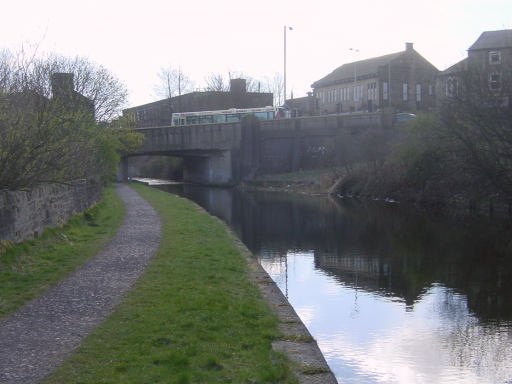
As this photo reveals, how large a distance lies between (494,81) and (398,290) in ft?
50.6

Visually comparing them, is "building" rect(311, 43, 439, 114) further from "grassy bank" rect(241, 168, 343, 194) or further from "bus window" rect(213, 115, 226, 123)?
"grassy bank" rect(241, 168, 343, 194)

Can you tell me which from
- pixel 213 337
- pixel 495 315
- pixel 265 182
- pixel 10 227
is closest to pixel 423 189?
pixel 265 182

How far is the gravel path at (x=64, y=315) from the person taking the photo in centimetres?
619

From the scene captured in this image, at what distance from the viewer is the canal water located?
8789mm

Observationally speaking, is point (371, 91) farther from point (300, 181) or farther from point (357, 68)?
point (300, 181)

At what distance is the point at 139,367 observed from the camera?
6238mm

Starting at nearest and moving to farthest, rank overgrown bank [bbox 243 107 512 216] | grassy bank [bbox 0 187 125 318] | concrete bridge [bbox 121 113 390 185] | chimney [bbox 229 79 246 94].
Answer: grassy bank [bbox 0 187 125 318] < overgrown bank [bbox 243 107 512 216] < concrete bridge [bbox 121 113 390 185] < chimney [bbox 229 79 246 94]

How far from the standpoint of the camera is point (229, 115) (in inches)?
2387

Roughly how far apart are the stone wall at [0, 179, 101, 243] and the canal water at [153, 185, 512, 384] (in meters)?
5.69

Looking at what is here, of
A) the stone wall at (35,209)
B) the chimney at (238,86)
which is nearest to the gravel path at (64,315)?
the stone wall at (35,209)

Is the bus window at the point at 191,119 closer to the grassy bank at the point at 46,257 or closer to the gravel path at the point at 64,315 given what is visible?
the grassy bank at the point at 46,257

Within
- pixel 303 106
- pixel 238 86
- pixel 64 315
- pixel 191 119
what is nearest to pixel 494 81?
pixel 64 315

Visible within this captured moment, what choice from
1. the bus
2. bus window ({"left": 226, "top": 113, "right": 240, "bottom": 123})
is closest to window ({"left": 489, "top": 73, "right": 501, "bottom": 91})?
the bus

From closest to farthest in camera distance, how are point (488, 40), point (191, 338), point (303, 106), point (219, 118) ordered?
1. point (191, 338)
2. point (488, 40)
3. point (219, 118)
4. point (303, 106)
